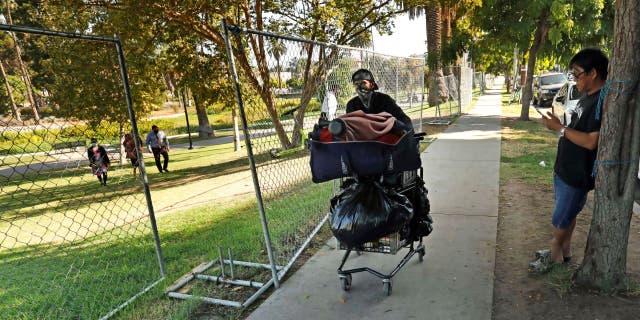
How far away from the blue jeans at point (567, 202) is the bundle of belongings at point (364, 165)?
1247 millimetres

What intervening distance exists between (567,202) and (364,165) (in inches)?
69.6

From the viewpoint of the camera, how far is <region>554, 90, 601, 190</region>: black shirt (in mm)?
3070

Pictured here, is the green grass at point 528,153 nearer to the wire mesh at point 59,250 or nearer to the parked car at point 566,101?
the parked car at point 566,101

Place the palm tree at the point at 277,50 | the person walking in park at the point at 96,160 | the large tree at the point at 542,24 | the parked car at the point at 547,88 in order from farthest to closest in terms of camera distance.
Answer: the parked car at the point at 547,88
the large tree at the point at 542,24
the person walking in park at the point at 96,160
the palm tree at the point at 277,50

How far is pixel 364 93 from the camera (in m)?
3.81

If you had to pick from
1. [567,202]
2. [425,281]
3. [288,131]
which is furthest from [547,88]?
[425,281]

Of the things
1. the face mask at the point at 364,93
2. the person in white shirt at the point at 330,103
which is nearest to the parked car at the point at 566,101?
the person in white shirt at the point at 330,103

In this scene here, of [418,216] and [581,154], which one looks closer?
[581,154]

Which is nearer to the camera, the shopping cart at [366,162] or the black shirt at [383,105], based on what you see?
the shopping cart at [366,162]

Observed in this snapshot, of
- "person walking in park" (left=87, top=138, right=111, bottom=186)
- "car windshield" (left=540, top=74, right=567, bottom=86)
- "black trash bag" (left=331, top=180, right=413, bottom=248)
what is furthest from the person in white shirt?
"car windshield" (left=540, top=74, right=567, bottom=86)

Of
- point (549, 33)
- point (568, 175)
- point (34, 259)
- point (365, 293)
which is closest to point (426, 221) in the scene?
Answer: point (365, 293)

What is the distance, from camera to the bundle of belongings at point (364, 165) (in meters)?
2.87

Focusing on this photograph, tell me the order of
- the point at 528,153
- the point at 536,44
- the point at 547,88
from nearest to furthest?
1. the point at 528,153
2. the point at 536,44
3. the point at 547,88

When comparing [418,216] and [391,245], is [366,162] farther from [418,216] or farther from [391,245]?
[418,216]
